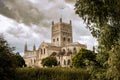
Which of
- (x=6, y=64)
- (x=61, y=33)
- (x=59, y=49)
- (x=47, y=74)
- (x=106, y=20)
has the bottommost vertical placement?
(x=47, y=74)

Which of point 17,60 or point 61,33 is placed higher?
point 61,33

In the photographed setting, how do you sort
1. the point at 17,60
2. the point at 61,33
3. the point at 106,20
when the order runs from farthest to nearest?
1. the point at 61,33
2. the point at 17,60
3. the point at 106,20

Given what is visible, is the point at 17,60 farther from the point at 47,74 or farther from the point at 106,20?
the point at 106,20

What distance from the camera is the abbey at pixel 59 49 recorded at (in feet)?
361

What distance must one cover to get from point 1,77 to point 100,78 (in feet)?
27.4

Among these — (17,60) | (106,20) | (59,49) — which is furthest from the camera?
(59,49)

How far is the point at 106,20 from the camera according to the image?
23.2 m

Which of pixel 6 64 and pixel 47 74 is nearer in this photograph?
pixel 6 64

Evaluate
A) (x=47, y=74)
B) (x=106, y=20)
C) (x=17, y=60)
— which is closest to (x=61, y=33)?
(x=17, y=60)

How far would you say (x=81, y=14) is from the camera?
23766 mm

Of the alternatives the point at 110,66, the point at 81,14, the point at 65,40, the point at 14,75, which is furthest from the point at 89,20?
the point at 65,40

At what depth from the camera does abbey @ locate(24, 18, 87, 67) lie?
110 m

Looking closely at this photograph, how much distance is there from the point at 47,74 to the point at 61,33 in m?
121

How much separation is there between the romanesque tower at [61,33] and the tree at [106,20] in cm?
12166
